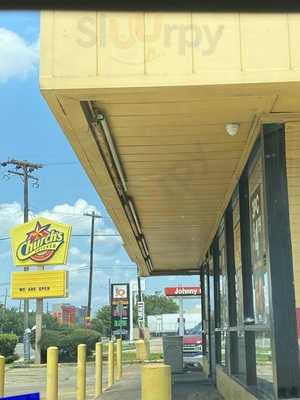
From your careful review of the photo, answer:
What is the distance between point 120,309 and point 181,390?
28.3 m

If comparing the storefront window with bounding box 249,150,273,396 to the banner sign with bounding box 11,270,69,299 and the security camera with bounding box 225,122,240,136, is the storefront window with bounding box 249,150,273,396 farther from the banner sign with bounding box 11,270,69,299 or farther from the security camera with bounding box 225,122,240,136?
the banner sign with bounding box 11,270,69,299

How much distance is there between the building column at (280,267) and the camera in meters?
6.36

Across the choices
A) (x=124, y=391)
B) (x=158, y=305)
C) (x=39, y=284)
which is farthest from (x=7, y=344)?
(x=158, y=305)

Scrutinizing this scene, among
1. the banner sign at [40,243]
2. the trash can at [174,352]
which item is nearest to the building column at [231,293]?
the trash can at [174,352]

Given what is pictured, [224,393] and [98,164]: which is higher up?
[98,164]

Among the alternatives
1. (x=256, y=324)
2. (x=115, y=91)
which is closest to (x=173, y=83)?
(x=115, y=91)

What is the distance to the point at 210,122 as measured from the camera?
271 inches

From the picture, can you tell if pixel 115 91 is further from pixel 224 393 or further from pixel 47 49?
pixel 224 393

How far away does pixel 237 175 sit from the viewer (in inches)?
355

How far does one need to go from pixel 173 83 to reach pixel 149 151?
7.70 feet

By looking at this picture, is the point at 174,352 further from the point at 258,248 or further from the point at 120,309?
the point at 120,309

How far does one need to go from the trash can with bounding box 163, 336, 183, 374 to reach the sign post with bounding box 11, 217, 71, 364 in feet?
69.8

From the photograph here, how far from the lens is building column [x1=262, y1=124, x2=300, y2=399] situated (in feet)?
20.9

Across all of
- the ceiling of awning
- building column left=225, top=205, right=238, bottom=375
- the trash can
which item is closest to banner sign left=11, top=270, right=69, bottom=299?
the trash can
